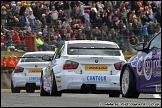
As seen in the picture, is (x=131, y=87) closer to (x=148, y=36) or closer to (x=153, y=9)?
(x=148, y=36)

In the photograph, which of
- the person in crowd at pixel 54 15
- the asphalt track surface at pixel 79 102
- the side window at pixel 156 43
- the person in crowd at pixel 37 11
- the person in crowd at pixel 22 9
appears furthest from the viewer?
the person in crowd at pixel 37 11

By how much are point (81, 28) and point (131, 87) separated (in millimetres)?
16288

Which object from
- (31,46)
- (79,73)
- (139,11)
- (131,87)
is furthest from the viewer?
(139,11)

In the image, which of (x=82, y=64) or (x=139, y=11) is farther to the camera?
(x=139, y=11)

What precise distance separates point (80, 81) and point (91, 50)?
0.92 meters

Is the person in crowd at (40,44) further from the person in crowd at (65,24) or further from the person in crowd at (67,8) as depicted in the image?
the person in crowd at (67,8)

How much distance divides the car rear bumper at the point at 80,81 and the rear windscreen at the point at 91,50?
22.8 inches

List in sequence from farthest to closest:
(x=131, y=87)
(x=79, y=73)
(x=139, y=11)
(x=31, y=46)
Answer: (x=139, y=11), (x=31, y=46), (x=79, y=73), (x=131, y=87)

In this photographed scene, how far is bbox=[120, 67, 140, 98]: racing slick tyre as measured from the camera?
13.8m

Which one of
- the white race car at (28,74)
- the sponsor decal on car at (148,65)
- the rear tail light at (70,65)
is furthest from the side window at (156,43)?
the white race car at (28,74)

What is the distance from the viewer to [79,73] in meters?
15.5

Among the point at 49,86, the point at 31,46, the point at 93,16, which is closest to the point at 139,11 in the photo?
the point at 93,16

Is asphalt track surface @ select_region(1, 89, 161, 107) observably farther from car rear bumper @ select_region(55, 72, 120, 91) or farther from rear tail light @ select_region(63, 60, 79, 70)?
rear tail light @ select_region(63, 60, 79, 70)

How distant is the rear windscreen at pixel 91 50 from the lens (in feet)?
52.2
